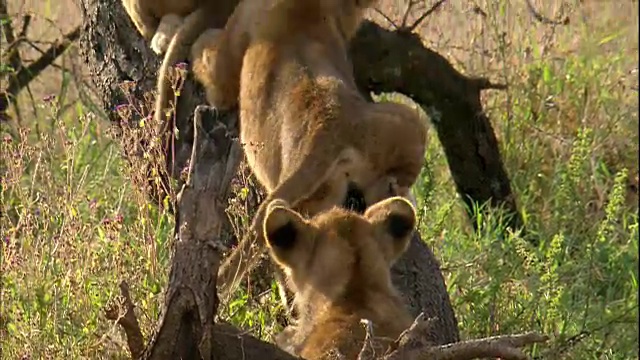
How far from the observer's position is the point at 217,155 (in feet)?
12.2

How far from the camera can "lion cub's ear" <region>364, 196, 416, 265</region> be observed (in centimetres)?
415

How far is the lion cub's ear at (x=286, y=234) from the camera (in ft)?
13.3

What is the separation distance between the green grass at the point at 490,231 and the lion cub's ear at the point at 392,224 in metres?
0.67

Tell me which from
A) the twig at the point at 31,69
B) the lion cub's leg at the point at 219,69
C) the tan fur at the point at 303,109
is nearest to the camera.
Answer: the tan fur at the point at 303,109

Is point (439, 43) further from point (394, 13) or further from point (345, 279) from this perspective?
point (345, 279)

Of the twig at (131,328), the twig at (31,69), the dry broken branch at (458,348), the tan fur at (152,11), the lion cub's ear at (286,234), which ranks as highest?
the twig at (31,69)

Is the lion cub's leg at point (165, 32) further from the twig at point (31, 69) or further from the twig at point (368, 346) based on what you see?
the twig at point (368, 346)

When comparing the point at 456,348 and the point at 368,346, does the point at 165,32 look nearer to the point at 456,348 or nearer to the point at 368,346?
the point at 368,346

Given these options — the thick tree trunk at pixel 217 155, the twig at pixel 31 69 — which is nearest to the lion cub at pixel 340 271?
the thick tree trunk at pixel 217 155

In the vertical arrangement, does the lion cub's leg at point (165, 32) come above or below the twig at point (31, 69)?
below

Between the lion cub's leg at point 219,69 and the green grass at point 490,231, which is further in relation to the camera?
the lion cub's leg at point 219,69

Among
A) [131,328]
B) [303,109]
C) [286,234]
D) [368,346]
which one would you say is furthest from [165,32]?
[368,346]

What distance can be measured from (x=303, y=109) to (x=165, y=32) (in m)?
0.94

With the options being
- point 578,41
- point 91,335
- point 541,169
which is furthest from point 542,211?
point 91,335
